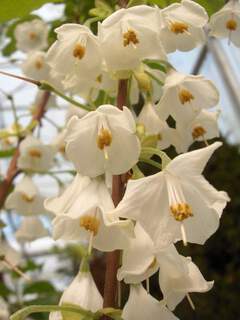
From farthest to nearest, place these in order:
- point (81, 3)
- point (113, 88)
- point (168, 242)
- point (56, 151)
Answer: point (56, 151)
point (81, 3)
point (113, 88)
point (168, 242)

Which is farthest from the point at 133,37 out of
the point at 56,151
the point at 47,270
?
the point at 47,270

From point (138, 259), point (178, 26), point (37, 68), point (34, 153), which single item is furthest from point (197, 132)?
point (37, 68)

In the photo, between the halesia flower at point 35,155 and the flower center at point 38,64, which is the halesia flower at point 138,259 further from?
the flower center at point 38,64

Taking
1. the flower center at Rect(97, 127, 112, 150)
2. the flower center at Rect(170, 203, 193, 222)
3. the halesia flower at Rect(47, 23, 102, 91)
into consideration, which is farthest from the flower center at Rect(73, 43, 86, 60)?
the flower center at Rect(170, 203, 193, 222)

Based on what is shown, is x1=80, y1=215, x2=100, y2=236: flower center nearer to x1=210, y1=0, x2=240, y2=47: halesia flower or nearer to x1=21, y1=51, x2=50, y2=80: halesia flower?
x1=210, y1=0, x2=240, y2=47: halesia flower

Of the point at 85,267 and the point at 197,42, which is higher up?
the point at 197,42

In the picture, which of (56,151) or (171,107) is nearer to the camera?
(171,107)

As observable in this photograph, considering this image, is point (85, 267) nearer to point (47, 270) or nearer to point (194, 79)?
point (194, 79)

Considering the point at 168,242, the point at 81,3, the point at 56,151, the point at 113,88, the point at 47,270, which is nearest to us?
the point at 168,242

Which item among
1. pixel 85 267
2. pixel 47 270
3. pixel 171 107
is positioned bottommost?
pixel 47 270
